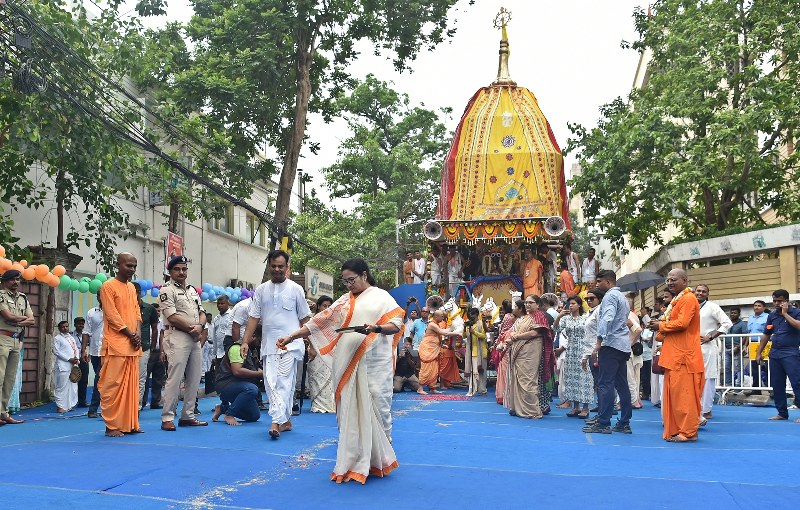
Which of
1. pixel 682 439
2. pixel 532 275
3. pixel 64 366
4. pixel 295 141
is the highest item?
pixel 295 141

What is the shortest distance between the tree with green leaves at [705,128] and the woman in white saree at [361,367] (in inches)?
560

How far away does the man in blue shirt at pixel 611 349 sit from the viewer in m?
9.06

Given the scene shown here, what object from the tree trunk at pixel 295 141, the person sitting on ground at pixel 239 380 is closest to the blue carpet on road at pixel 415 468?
the person sitting on ground at pixel 239 380

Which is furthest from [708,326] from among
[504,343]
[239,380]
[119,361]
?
[119,361]

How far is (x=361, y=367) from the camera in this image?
20.9 feet

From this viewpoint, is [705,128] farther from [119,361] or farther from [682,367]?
[119,361]

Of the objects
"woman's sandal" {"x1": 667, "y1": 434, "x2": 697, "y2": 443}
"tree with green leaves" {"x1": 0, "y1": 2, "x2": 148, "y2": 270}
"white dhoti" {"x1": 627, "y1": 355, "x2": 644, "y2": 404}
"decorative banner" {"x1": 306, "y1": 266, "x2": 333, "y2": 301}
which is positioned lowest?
"woman's sandal" {"x1": 667, "y1": 434, "x2": 697, "y2": 443}

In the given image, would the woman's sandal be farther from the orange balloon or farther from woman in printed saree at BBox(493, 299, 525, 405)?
the orange balloon

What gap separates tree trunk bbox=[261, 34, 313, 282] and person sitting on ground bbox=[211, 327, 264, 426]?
1100cm

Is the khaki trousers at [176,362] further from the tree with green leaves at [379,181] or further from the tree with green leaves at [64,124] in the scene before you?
the tree with green leaves at [379,181]

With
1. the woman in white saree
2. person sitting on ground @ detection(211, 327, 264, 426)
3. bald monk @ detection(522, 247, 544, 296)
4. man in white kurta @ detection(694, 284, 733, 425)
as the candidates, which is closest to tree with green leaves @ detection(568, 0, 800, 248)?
bald monk @ detection(522, 247, 544, 296)

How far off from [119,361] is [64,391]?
4824 mm

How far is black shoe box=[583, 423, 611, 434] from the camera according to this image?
933 cm

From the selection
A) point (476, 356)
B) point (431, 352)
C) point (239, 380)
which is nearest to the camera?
point (239, 380)
